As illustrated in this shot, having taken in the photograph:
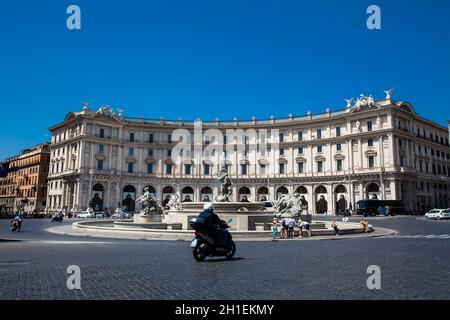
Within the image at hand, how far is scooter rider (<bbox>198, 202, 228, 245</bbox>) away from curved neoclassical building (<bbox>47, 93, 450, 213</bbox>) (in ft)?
175

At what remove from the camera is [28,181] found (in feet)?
286

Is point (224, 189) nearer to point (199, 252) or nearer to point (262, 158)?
point (199, 252)

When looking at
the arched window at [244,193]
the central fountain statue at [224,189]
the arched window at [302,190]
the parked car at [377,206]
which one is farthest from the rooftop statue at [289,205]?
the arched window at [244,193]

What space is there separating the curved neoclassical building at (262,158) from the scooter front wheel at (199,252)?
5380 centimetres

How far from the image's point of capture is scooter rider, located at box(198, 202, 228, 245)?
10.4 meters

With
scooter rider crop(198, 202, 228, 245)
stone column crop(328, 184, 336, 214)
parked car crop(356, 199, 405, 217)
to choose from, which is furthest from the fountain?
stone column crop(328, 184, 336, 214)

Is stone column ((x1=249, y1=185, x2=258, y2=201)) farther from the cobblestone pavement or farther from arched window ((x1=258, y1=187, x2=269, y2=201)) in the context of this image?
the cobblestone pavement

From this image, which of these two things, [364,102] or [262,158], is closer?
[364,102]

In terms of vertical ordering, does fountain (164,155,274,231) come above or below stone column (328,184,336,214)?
below

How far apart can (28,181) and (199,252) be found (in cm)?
9021

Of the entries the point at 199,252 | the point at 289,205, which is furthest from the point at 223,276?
the point at 289,205

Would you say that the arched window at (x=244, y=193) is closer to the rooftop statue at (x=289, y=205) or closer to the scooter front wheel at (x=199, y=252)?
the rooftop statue at (x=289, y=205)
